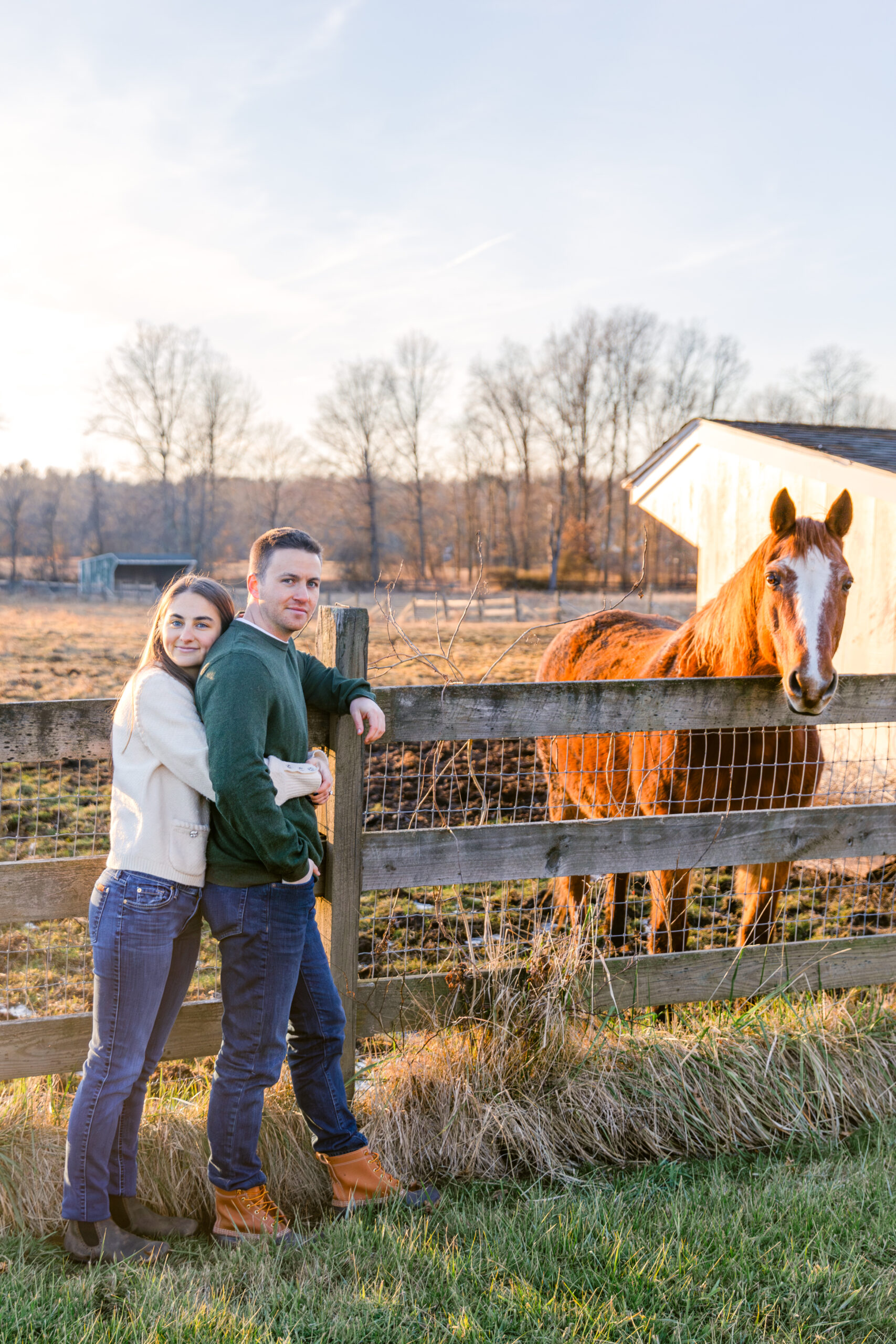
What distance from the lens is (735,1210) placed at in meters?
2.73

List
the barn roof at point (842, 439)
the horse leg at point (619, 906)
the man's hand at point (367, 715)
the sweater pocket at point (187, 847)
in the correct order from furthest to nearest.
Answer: the barn roof at point (842, 439) < the horse leg at point (619, 906) < the man's hand at point (367, 715) < the sweater pocket at point (187, 847)

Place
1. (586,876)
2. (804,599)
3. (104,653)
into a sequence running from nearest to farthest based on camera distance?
(804,599)
(586,876)
(104,653)

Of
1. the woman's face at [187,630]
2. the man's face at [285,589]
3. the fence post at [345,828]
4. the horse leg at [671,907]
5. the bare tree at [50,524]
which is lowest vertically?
the horse leg at [671,907]

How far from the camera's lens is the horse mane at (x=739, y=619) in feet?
12.2

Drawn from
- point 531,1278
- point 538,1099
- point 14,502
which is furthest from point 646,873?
point 14,502

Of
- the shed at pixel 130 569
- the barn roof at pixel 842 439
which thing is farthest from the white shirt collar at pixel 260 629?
the shed at pixel 130 569

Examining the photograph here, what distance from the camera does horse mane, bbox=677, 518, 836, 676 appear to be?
372 centimetres

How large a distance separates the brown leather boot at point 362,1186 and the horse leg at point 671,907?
1.74 meters

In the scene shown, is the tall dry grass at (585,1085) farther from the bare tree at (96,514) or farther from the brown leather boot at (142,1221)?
the bare tree at (96,514)

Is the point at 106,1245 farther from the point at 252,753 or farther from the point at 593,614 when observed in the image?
the point at 593,614

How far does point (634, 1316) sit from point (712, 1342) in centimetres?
19

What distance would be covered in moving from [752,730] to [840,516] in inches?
41.1

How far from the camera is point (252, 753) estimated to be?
2.43 meters

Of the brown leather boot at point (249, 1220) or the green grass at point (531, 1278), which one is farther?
the brown leather boot at point (249, 1220)
